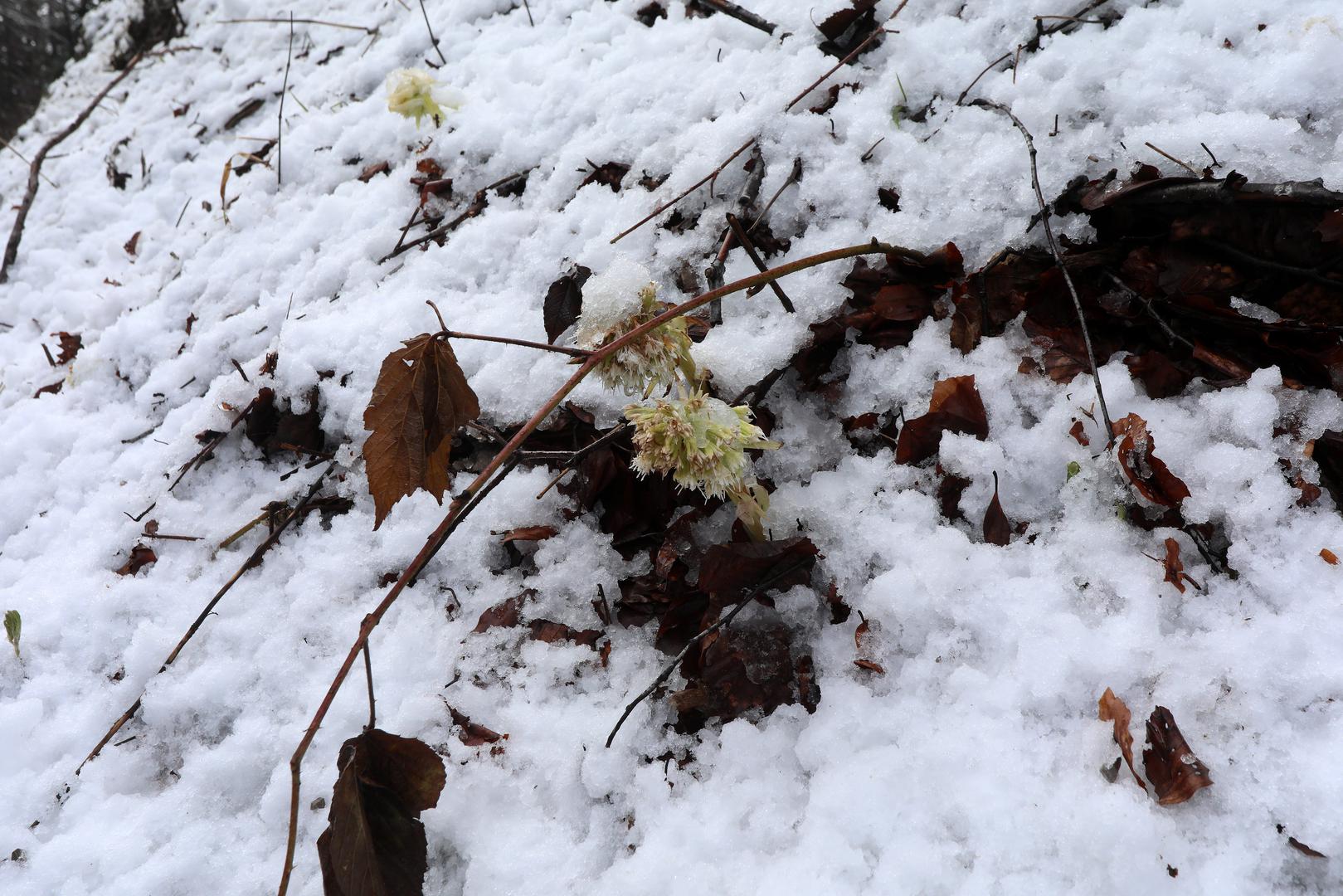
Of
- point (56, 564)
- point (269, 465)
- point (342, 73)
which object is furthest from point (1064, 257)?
point (342, 73)

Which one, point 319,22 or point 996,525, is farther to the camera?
point 319,22

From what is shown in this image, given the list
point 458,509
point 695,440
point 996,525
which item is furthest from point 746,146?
point 458,509

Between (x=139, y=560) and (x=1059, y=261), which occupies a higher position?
(x=1059, y=261)

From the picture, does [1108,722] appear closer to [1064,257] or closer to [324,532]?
[1064,257]

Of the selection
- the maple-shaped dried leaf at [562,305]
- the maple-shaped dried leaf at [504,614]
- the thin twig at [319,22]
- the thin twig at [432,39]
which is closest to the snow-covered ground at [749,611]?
the maple-shaped dried leaf at [504,614]

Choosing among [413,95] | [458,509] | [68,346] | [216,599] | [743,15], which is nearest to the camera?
[458,509]

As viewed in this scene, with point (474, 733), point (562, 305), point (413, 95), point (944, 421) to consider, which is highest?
point (413, 95)

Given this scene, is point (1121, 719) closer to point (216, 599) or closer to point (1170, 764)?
point (1170, 764)
